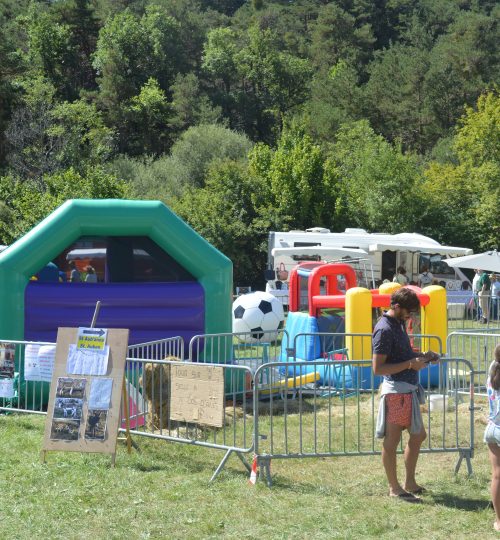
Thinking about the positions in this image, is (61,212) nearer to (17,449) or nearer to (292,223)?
(17,449)

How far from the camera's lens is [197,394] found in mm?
7602

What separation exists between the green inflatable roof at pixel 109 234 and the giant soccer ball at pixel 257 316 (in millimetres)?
4122

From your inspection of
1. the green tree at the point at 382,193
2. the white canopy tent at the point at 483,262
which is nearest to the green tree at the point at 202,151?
the green tree at the point at 382,193

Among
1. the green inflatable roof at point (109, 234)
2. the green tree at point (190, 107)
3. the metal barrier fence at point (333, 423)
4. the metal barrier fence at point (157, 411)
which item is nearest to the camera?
the metal barrier fence at point (333, 423)

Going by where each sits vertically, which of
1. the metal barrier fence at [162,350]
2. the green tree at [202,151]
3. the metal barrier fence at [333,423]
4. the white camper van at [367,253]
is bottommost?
the metal barrier fence at [333,423]

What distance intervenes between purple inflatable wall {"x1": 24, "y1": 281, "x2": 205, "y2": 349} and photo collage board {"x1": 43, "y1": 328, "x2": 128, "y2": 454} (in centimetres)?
368

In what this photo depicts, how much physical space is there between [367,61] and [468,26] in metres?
16.9

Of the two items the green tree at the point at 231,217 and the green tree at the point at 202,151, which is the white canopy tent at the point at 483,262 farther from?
the green tree at the point at 202,151

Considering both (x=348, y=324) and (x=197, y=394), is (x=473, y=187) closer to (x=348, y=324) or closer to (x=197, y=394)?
(x=348, y=324)

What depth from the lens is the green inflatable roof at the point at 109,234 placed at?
1134cm

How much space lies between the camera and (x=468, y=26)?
61625 mm

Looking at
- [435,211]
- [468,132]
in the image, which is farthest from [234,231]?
[468,132]

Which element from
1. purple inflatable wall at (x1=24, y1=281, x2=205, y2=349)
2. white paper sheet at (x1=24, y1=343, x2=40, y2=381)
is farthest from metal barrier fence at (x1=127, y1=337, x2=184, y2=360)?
white paper sheet at (x1=24, y1=343, x2=40, y2=381)

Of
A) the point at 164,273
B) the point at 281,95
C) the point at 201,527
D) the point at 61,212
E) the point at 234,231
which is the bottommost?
the point at 201,527
